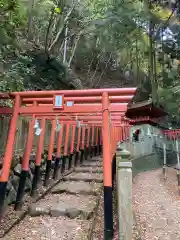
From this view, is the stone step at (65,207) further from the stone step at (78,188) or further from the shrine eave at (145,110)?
the shrine eave at (145,110)

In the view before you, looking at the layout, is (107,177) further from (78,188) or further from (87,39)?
(87,39)

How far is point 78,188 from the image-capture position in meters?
7.57

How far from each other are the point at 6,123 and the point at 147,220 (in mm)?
4657

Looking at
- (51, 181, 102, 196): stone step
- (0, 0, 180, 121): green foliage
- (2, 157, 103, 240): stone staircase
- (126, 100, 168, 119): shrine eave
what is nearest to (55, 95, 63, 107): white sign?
(0, 0, 180, 121): green foliage

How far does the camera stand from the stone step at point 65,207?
5742 mm

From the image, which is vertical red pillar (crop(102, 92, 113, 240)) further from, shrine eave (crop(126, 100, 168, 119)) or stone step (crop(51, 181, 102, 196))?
shrine eave (crop(126, 100, 168, 119))

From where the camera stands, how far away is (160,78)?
87.0ft

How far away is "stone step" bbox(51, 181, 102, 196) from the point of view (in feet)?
24.0

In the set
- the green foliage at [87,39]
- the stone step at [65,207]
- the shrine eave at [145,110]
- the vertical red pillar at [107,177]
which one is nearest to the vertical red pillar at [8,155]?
the stone step at [65,207]

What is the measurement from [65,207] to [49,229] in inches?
37.4

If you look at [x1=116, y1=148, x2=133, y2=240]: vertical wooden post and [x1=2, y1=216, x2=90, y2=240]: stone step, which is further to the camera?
[x1=2, y1=216, x2=90, y2=240]: stone step

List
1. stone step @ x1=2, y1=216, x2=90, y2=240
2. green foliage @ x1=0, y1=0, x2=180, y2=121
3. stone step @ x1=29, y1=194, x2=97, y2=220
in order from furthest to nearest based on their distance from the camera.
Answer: green foliage @ x1=0, y1=0, x2=180, y2=121 < stone step @ x1=29, y1=194, x2=97, y2=220 < stone step @ x1=2, y1=216, x2=90, y2=240

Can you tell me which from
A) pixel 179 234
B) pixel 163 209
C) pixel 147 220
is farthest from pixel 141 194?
pixel 179 234

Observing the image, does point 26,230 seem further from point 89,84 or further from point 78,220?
point 89,84
